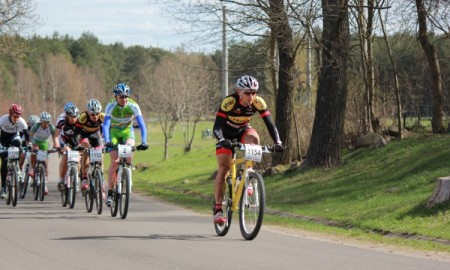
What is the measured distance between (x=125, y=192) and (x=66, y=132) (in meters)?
4.14

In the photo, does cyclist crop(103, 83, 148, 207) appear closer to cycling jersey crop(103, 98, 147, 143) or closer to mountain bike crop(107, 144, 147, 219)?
cycling jersey crop(103, 98, 147, 143)

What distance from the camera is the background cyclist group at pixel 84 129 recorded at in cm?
1542

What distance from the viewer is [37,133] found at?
20516 mm

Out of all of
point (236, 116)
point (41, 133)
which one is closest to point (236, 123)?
point (236, 116)

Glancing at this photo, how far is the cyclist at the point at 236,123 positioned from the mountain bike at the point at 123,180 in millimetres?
2845

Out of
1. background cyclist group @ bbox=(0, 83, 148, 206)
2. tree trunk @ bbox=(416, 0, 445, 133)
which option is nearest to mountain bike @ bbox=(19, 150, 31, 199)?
background cyclist group @ bbox=(0, 83, 148, 206)

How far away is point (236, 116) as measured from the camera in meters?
12.2

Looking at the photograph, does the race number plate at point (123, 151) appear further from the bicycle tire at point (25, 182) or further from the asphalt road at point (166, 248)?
the bicycle tire at point (25, 182)

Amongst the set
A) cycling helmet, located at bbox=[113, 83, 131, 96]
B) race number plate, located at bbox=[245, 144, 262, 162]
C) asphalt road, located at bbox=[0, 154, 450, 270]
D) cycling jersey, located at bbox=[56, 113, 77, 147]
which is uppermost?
cycling helmet, located at bbox=[113, 83, 131, 96]

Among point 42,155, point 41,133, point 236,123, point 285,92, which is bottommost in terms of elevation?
point 42,155

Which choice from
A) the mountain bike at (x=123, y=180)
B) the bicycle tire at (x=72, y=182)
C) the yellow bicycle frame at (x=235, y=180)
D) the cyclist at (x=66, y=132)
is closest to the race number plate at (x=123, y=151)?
the mountain bike at (x=123, y=180)

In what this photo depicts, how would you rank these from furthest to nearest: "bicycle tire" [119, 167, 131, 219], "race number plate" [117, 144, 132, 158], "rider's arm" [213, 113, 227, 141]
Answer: "race number plate" [117, 144, 132, 158] → "bicycle tire" [119, 167, 131, 219] → "rider's arm" [213, 113, 227, 141]

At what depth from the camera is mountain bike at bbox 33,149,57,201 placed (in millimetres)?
19531

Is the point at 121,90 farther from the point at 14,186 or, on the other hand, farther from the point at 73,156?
the point at 14,186
